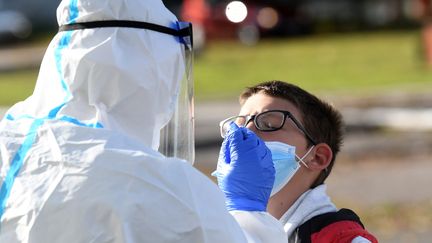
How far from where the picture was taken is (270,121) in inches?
126

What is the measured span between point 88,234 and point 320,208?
3.64 feet

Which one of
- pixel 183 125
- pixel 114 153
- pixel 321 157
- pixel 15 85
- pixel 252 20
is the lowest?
pixel 252 20

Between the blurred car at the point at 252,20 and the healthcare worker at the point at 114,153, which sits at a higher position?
the healthcare worker at the point at 114,153

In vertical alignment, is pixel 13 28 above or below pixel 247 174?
below

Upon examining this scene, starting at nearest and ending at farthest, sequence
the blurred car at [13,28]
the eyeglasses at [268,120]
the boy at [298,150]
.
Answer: the boy at [298,150] → the eyeglasses at [268,120] → the blurred car at [13,28]

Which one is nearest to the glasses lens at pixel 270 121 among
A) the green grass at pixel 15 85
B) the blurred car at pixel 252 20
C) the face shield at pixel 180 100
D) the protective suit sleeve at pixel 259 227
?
the face shield at pixel 180 100

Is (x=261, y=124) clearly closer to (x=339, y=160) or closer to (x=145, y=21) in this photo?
(x=145, y=21)

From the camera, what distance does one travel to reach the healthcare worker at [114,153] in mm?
2170

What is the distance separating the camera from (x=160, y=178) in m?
2.20

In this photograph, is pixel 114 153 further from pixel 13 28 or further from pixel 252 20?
pixel 13 28

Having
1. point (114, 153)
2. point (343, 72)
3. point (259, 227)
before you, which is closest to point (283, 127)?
point (259, 227)

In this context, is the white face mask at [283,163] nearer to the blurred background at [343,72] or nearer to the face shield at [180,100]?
the face shield at [180,100]

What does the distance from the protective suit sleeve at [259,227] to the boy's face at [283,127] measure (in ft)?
2.22

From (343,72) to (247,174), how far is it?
52.0 feet
